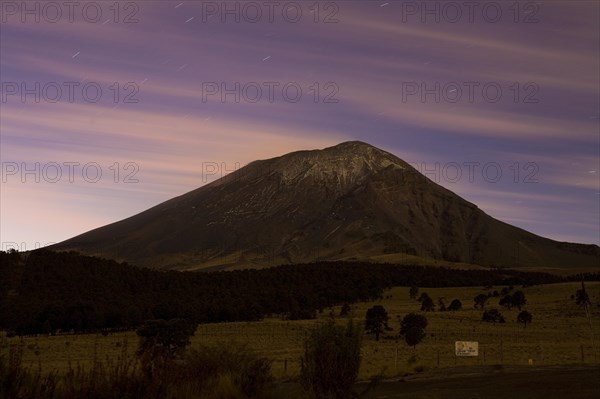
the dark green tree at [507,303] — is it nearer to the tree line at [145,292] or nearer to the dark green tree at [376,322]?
the tree line at [145,292]

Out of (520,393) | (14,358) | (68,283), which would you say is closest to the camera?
(14,358)

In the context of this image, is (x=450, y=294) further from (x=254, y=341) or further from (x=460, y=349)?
(x=460, y=349)

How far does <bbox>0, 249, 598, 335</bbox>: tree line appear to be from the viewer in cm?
6156

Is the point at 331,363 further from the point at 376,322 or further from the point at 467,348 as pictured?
the point at 376,322

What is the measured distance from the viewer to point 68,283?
80.4 metres

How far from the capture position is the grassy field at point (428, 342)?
32.0 meters

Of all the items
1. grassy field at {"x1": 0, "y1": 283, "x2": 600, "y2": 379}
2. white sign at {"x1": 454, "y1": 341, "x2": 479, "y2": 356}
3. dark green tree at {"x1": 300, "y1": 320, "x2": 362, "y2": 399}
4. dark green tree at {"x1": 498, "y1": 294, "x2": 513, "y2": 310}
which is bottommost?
grassy field at {"x1": 0, "y1": 283, "x2": 600, "y2": 379}

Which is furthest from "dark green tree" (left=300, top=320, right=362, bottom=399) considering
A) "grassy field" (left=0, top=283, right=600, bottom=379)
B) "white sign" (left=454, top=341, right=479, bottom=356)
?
"white sign" (left=454, top=341, right=479, bottom=356)

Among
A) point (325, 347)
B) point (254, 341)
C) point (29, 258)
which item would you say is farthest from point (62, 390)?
point (29, 258)

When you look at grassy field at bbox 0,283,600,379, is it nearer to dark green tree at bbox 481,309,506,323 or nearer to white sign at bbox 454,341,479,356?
dark green tree at bbox 481,309,506,323

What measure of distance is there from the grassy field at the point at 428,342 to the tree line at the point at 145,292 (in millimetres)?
4789

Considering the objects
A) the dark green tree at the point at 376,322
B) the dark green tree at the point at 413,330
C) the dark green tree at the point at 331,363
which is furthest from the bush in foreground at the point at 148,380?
the dark green tree at the point at 376,322

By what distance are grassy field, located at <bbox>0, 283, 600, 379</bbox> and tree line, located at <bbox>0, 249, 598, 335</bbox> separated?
4789 mm

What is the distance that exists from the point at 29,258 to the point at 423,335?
5796 cm
